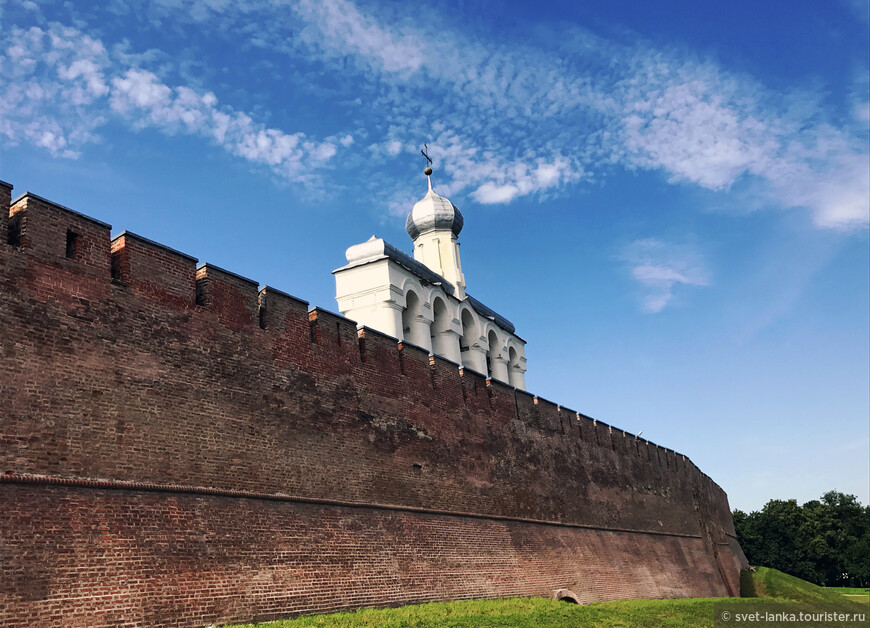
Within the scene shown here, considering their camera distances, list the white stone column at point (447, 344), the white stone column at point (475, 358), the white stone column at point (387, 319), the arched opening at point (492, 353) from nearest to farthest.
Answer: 1. the white stone column at point (387, 319)
2. the white stone column at point (447, 344)
3. the white stone column at point (475, 358)
4. the arched opening at point (492, 353)

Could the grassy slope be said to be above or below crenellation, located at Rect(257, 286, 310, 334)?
below

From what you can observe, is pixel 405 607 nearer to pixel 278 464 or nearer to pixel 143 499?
pixel 278 464

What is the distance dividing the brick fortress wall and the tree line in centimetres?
5068

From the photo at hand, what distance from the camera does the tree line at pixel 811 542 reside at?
60344 millimetres

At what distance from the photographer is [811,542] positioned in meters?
60.7

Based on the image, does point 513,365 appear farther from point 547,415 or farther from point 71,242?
point 71,242

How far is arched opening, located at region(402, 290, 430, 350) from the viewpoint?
25531 mm

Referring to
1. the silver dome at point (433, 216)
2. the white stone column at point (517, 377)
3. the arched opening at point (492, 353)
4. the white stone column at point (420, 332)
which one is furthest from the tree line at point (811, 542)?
the white stone column at point (420, 332)

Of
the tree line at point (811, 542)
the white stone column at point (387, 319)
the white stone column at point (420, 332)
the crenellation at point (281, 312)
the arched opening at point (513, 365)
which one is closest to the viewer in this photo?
the crenellation at point (281, 312)

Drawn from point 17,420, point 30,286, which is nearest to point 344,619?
point 17,420

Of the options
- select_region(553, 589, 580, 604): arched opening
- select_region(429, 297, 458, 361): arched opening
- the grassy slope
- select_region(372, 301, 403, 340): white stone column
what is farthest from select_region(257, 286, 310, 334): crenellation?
the grassy slope

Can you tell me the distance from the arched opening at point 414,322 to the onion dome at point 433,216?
4777mm

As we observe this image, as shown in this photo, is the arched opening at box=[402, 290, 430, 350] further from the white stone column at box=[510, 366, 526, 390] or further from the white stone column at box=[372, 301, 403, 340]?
the white stone column at box=[510, 366, 526, 390]

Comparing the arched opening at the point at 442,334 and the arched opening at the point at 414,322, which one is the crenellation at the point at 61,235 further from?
the arched opening at the point at 442,334
